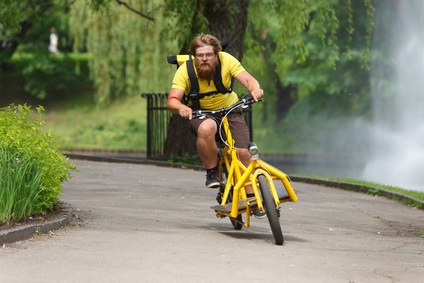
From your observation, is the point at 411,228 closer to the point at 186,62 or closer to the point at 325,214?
the point at 325,214

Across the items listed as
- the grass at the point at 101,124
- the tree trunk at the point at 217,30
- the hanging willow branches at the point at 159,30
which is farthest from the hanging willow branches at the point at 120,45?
the grass at the point at 101,124

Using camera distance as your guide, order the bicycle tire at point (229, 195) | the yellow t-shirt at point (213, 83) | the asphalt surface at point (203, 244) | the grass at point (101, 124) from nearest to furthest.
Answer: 1. the asphalt surface at point (203, 244)
2. the yellow t-shirt at point (213, 83)
3. the bicycle tire at point (229, 195)
4. the grass at point (101, 124)

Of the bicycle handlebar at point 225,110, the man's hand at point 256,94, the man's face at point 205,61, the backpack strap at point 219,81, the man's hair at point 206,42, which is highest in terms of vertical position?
the man's hair at point 206,42

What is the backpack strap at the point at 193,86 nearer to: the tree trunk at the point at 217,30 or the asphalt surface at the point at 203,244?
the asphalt surface at the point at 203,244

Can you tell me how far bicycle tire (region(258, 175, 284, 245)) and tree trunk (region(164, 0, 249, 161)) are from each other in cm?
1144

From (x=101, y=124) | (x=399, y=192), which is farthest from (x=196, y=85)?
(x=101, y=124)

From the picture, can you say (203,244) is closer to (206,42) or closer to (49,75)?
(206,42)

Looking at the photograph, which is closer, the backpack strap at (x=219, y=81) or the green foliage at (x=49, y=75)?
the backpack strap at (x=219, y=81)

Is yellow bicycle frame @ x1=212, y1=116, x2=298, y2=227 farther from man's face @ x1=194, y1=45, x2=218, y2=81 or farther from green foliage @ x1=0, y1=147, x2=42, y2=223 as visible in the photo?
green foliage @ x1=0, y1=147, x2=42, y2=223

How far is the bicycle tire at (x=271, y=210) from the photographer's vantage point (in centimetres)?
978

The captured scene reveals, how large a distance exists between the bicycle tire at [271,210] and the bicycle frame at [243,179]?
9cm

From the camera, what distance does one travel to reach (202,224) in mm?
11531

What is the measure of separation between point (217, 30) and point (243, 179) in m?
11.8

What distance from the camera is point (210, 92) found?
1062 centimetres
